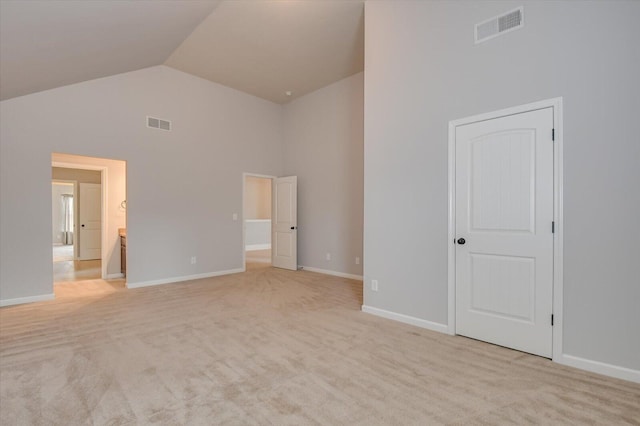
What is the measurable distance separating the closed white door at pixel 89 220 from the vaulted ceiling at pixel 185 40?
4435 millimetres

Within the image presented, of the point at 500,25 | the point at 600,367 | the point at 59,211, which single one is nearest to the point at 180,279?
the point at 600,367

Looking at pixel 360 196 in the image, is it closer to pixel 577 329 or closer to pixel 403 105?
pixel 403 105

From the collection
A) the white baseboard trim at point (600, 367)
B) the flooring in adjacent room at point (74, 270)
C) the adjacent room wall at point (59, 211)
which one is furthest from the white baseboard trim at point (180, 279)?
the adjacent room wall at point (59, 211)

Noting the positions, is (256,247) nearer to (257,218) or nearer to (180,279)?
(257,218)

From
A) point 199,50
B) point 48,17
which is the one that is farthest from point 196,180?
point 48,17

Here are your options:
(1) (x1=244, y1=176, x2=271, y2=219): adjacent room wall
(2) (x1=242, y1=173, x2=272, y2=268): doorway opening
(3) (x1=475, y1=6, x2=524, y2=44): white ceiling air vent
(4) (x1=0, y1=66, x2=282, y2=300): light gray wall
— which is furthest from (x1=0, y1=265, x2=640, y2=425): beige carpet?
(1) (x1=244, y1=176, x2=271, y2=219): adjacent room wall

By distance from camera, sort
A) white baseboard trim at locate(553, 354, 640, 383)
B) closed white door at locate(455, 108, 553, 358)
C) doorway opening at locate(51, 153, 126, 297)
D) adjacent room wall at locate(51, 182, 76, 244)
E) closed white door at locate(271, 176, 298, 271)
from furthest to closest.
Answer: adjacent room wall at locate(51, 182, 76, 244) < closed white door at locate(271, 176, 298, 271) < doorway opening at locate(51, 153, 126, 297) < closed white door at locate(455, 108, 553, 358) < white baseboard trim at locate(553, 354, 640, 383)

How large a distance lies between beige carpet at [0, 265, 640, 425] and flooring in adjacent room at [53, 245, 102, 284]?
7.27ft

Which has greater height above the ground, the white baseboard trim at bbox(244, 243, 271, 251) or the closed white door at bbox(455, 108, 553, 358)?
the closed white door at bbox(455, 108, 553, 358)

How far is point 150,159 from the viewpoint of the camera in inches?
213

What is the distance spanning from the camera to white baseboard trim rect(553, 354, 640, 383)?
2.26m

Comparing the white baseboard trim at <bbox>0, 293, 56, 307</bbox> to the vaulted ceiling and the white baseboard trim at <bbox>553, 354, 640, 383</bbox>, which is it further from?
the white baseboard trim at <bbox>553, 354, 640, 383</bbox>

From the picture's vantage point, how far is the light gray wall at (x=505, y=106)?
7.59ft

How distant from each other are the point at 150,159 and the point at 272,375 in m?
4.48
